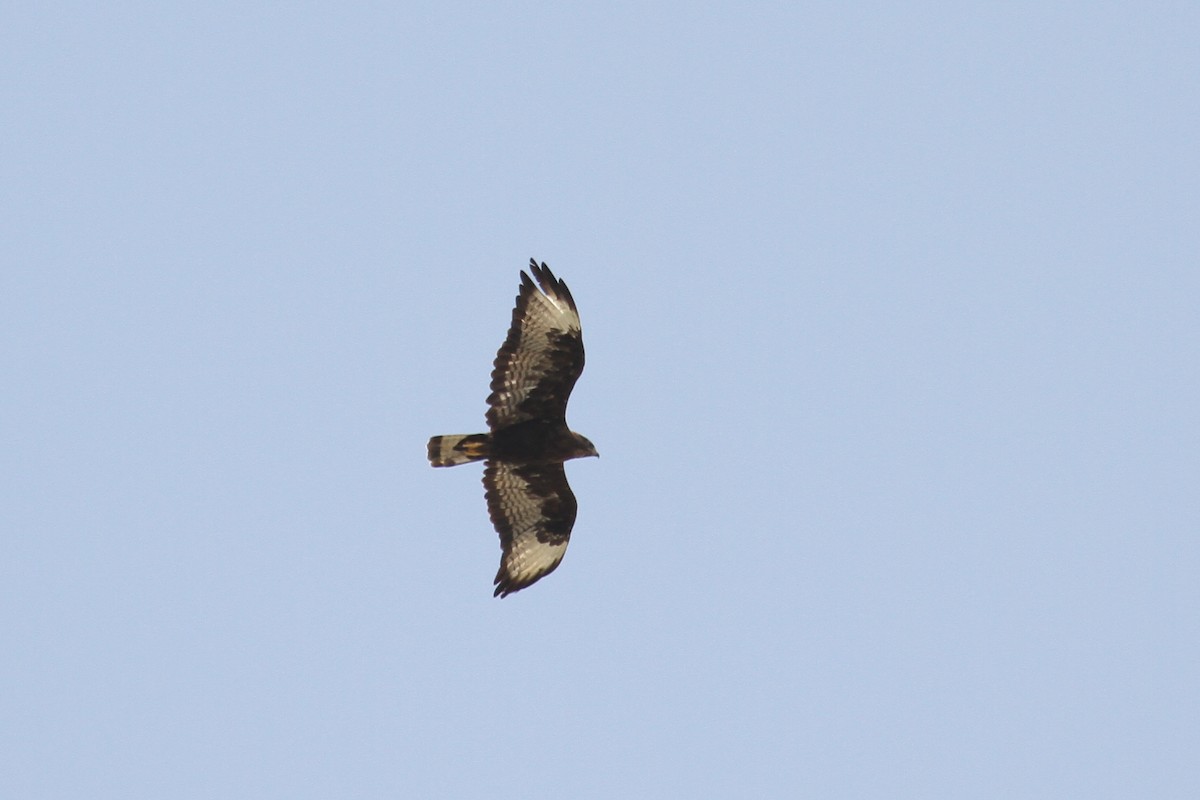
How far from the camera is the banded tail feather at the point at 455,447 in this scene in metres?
14.8

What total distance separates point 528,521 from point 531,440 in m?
1.00

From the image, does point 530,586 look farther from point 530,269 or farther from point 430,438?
point 530,269

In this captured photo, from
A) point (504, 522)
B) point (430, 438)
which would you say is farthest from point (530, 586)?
point (430, 438)

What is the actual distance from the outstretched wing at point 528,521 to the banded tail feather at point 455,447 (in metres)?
0.44

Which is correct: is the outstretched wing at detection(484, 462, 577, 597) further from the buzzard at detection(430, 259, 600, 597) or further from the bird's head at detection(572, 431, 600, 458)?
the bird's head at detection(572, 431, 600, 458)

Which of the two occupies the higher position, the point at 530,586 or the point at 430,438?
the point at 430,438

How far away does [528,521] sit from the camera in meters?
15.4

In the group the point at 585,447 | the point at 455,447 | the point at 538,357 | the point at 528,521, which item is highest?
the point at 538,357

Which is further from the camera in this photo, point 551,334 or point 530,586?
point 530,586

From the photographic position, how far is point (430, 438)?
14.8 m

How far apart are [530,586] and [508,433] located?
5.10ft

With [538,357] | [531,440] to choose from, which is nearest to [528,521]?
[531,440]

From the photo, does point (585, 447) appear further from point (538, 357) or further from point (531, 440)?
point (538, 357)

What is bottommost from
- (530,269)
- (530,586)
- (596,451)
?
(530,586)
